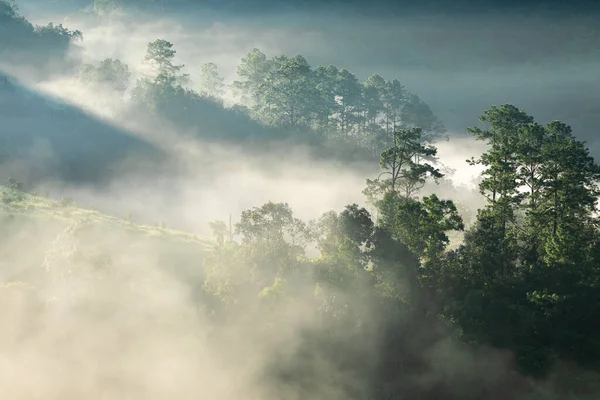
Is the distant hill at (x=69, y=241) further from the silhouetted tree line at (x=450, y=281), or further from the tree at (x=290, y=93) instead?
the tree at (x=290, y=93)

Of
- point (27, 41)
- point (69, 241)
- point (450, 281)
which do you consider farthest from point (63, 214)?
point (27, 41)

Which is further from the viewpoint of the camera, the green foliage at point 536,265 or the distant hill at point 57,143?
the distant hill at point 57,143

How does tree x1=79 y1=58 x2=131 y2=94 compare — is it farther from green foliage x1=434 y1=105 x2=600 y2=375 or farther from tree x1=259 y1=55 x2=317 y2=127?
green foliage x1=434 y1=105 x2=600 y2=375

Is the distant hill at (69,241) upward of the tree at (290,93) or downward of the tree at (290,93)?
downward

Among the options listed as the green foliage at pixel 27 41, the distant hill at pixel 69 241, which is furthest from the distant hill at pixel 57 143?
the distant hill at pixel 69 241

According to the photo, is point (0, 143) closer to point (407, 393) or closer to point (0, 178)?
point (0, 178)

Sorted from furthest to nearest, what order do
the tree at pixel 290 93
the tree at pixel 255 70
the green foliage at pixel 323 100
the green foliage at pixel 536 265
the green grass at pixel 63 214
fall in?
the tree at pixel 255 70 < the green foliage at pixel 323 100 < the tree at pixel 290 93 < the green grass at pixel 63 214 < the green foliage at pixel 536 265

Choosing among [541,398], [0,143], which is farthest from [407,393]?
[0,143]
